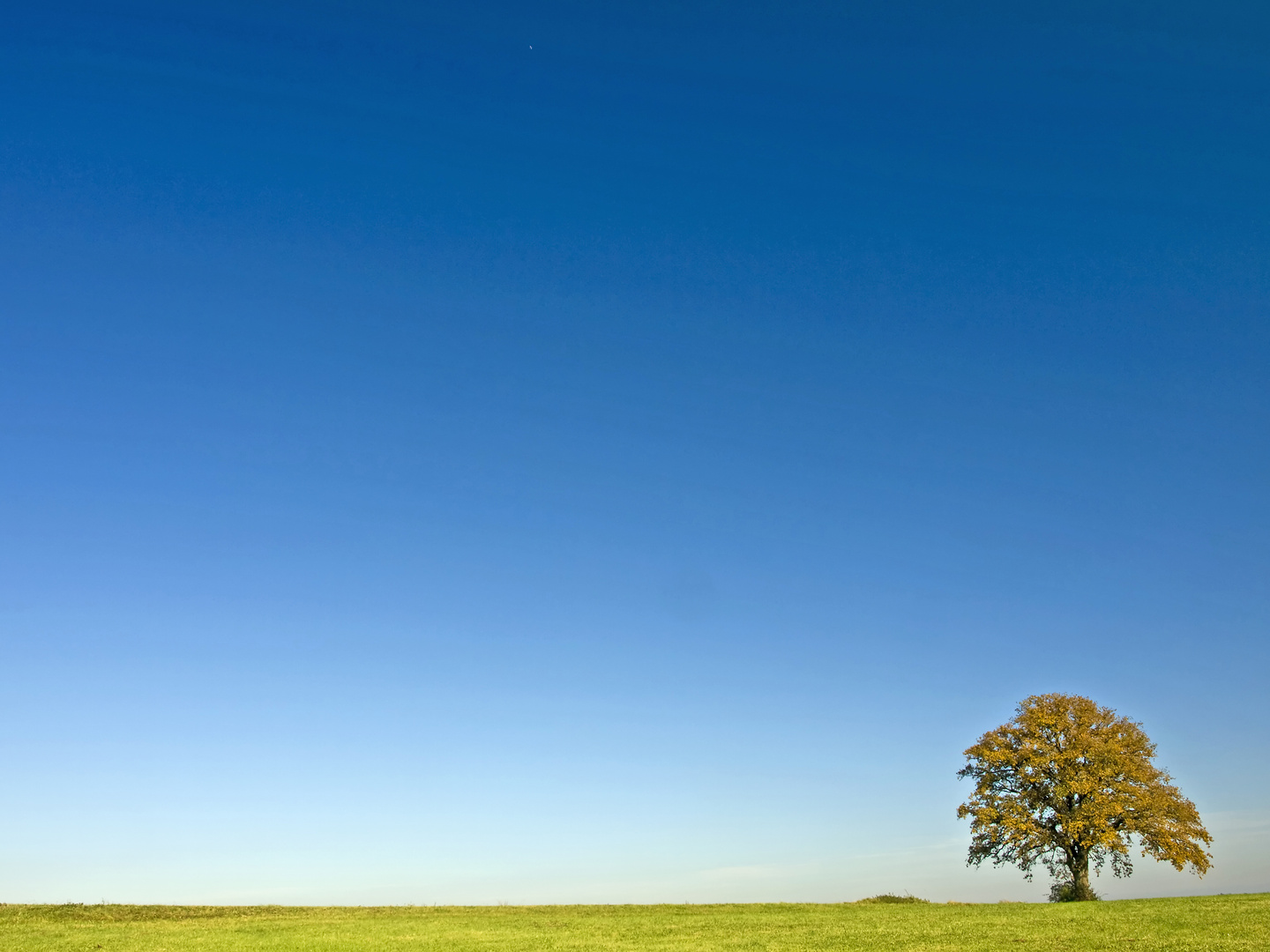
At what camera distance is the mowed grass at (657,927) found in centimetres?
3550

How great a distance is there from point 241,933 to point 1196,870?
5569 centimetres

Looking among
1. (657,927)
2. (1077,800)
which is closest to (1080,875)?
(1077,800)

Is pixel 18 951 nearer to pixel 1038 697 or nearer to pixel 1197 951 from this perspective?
pixel 1197 951

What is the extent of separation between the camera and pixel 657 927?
46156 mm

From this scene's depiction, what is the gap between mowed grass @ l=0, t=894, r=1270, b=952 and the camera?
35500 millimetres

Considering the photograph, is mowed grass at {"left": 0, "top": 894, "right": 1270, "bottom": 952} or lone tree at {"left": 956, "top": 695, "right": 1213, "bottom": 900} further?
lone tree at {"left": 956, "top": 695, "right": 1213, "bottom": 900}

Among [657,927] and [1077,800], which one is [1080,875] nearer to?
[1077,800]

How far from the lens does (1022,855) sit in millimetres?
62188

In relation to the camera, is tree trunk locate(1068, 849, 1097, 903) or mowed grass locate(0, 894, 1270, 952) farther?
tree trunk locate(1068, 849, 1097, 903)

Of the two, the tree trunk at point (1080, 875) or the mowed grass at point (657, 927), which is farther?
the tree trunk at point (1080, 875)

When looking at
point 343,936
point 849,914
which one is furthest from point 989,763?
point 343,936

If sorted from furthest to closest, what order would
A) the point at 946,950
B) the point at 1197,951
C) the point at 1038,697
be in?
the point at 1038,697, the point at 946,950, the point at 1197,951

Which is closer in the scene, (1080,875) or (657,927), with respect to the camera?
(657,927)

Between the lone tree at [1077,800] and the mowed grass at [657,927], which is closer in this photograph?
the mowed grass at [657,927]
